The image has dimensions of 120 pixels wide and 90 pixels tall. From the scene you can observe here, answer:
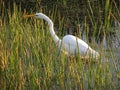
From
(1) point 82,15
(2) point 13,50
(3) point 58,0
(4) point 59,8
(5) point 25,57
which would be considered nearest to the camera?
(2) point 13,50

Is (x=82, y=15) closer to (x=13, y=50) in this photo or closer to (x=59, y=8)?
(x=59, y=8)

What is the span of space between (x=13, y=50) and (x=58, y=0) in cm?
898

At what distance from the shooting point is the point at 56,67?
624 cm

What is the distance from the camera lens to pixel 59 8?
13805 mm

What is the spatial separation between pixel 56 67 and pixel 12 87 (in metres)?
0.75

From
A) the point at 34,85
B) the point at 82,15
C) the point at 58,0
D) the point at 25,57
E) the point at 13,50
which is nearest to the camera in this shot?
the point at 34,85

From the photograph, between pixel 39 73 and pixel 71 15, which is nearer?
pixel 39 73

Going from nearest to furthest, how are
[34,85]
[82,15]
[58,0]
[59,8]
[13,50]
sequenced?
1. [34,85]
2. [13,50]
3. [82,15]
4. [59,8]
5. [58,0]

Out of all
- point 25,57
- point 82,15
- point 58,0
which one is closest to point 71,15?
point 82,15

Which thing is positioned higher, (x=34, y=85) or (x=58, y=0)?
(x=58, y=0)

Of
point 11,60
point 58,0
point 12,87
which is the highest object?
point 58,0

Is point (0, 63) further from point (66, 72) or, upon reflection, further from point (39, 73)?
point (66, 72)

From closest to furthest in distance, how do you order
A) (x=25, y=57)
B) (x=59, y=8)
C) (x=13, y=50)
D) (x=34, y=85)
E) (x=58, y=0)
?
(x=34, y=85) < (x=13, y=50) < (x=25, y=57) < (x=59, y=8) < (x=58, y=0)

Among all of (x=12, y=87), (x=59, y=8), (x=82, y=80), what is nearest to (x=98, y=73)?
(x=82, y=80)
